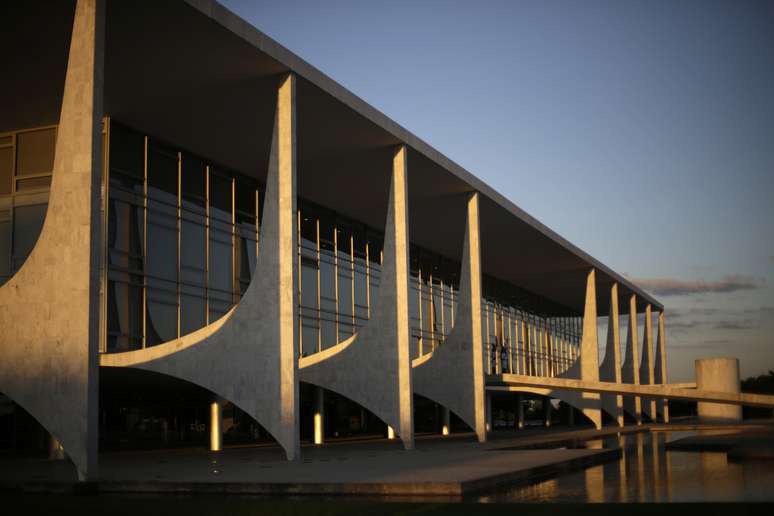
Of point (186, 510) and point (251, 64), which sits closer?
point (186, 510)

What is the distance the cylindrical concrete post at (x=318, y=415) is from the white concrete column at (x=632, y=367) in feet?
86.2

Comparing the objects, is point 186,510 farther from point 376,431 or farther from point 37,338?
point 376,431

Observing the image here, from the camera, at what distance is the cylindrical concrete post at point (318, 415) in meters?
31.4

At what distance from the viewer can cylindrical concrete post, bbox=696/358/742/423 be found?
49906mm

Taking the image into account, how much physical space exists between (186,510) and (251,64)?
11641 mm

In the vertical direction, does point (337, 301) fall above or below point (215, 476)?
above

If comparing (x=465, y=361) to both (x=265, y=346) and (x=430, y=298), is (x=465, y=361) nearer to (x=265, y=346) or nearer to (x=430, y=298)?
(x=430, y=298)

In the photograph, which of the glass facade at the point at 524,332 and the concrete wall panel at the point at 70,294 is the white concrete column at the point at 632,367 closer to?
the glass facade at the point at 524,332

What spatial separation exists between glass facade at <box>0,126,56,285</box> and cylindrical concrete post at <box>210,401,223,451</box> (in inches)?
276

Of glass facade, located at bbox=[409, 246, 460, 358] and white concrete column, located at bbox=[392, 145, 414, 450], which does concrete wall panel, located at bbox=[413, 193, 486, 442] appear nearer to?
white concrete column, located at bbox=[392, 145, 414, 450]

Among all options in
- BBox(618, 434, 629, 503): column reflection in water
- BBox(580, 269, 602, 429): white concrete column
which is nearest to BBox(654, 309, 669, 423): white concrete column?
BBox(580, 269, 602, 429): white concrete column

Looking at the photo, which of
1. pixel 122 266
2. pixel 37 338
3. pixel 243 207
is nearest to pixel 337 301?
pixel 243 207

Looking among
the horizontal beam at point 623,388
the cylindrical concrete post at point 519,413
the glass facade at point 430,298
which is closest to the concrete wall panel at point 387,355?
the glass facade at point 430,298

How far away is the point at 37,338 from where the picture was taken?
15812mm
